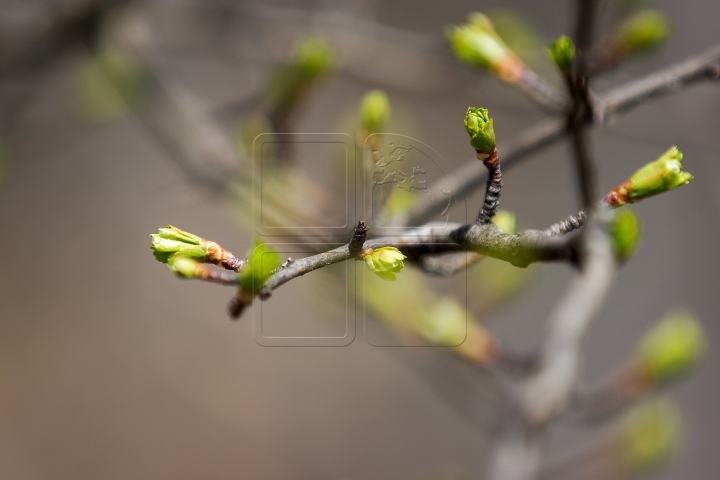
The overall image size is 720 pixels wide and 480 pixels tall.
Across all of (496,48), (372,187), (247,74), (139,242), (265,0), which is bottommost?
(372,187)

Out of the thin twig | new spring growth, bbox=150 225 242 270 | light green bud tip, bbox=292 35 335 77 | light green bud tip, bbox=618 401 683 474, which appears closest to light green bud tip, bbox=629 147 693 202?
the thin twig

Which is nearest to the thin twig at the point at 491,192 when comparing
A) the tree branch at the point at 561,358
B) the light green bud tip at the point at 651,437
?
the tree branch at the point at 561,358

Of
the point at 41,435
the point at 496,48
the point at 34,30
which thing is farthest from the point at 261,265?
the point at 41,435

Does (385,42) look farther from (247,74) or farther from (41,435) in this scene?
(41,435)

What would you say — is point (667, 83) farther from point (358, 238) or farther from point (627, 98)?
point (358, 238)

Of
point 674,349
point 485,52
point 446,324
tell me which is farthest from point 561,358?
point 485,52

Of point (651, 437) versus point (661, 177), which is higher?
point (661, 177)
